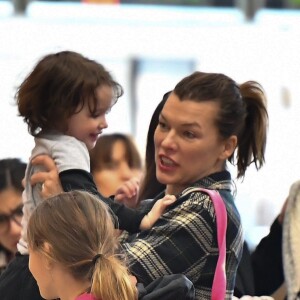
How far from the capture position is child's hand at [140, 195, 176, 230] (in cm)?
257

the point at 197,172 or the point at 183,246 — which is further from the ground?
the point at 197,172

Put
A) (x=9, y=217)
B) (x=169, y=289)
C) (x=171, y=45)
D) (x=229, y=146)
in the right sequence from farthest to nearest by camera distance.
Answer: (x=171, y=45) → (x=9, y=217) → (x=229, y=146) → (x=169, y=289)

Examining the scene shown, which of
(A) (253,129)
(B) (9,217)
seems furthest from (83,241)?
(B) (9,217)

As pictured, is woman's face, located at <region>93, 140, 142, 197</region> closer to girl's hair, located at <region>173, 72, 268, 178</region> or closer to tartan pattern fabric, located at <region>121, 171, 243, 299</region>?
girl's hair, located at <region>173, 72, 268, 178</region>

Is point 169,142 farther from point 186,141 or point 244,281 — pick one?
point 244,281

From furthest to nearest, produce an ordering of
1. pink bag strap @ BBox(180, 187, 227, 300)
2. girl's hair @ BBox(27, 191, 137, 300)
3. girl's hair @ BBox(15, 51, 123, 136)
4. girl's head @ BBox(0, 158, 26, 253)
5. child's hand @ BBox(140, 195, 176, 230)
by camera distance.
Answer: girl's head @ BBox(0, 158, 26, 253)
girl's hair @ BBox(15, 51, 123, 136)
child's hand @ BBox(140, 195, 176, 230)
pink bag strap @ BBox(180, 187, 227, 300)
girl's hair @ BBox(27, 191, 137, 300)

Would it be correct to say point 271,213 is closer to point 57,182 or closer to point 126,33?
point 126,33

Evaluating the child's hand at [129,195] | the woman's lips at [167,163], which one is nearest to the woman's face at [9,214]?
the child's hand at [129,195]

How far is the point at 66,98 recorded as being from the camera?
2.79m

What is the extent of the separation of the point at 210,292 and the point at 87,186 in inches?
18.6

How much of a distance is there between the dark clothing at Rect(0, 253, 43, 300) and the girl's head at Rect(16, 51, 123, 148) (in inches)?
15.4

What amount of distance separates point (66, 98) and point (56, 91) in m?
0.04

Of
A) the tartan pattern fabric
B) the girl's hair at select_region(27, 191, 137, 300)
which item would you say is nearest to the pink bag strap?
the tartan pattern fabric

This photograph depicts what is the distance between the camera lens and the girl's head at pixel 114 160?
15.7 feet
